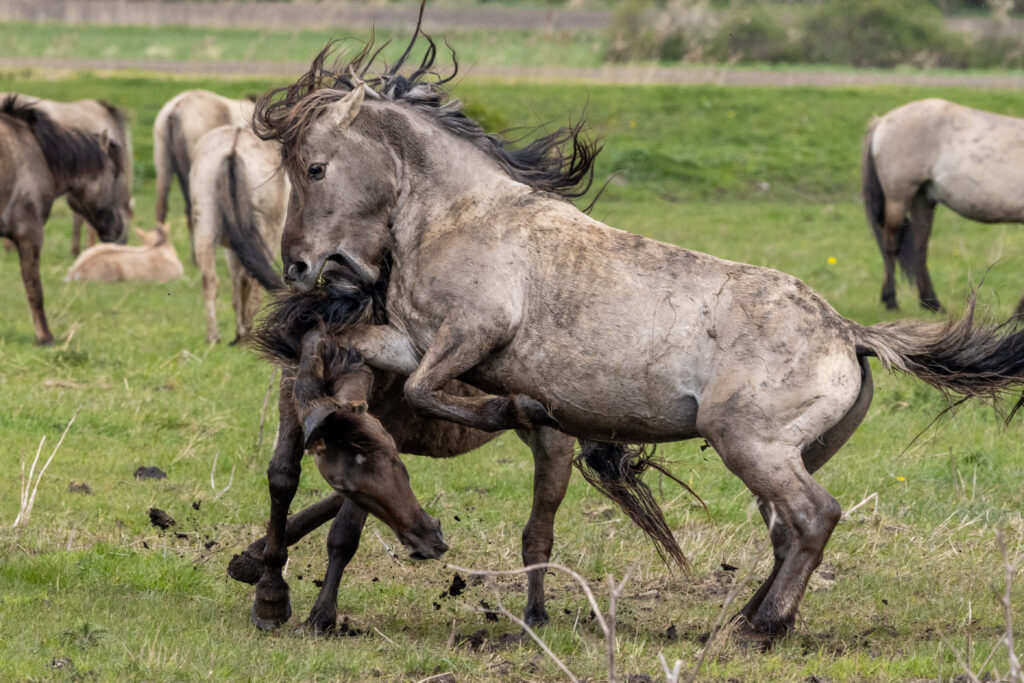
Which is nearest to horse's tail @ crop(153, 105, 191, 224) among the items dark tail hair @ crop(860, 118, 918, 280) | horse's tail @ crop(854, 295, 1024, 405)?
dark tail hair @ crop(860, 118, 918, 280)

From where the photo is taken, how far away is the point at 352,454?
4496 mm

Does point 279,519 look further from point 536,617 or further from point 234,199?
point 234,199

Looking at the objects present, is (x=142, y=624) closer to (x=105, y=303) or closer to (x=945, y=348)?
(x=945, y=348)

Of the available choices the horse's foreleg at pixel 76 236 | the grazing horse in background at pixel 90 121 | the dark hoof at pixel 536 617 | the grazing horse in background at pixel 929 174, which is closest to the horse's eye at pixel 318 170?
the dark hoof at pixel 536 617

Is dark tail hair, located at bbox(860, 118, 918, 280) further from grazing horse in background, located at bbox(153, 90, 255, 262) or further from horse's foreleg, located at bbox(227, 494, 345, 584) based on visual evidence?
horse's foreleg, located at bbox(227, 494, 345, 584)

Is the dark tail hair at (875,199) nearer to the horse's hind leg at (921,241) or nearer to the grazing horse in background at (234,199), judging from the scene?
the horse's hind leg at (921,241)

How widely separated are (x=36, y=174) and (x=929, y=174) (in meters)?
8.88

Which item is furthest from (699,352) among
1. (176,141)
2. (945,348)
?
(176,141)

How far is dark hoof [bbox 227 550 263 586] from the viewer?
5.37m

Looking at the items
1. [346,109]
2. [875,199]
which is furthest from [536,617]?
[875,199]

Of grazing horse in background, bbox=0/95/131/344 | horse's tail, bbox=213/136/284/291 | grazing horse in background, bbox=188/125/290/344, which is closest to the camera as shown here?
horse's tail, bbox=213/136/284/291

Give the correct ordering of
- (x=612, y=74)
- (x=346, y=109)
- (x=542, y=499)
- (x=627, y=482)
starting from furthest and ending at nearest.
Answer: (x=612, y=74), (x=627, y=482), (x=542, y=499), (x=346, y=109)

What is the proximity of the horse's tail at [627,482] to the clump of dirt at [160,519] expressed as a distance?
208cm

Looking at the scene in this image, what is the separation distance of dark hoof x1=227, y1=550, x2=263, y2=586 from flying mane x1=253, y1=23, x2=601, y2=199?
1644mm
